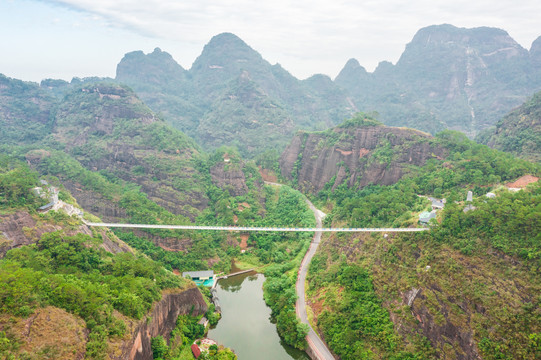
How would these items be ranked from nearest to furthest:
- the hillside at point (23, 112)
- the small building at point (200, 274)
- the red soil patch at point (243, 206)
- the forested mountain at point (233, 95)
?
the small building at point (200, 274) → the red soil patch at point (243, 206) → the hillside at point (23, 112) → the forested mountain at point (233, 95)

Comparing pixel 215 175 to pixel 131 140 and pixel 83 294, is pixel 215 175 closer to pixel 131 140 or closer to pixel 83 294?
pixel 131 140

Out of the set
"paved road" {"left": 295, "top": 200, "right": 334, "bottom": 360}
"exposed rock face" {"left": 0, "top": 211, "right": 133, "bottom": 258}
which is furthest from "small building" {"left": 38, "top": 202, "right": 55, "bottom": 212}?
"paved road" {"left": 295, "top": 200, "right": 334, "bottom": 360}

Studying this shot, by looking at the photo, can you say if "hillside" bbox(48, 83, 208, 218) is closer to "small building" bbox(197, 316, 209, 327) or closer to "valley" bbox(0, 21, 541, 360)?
"valley" bbox(0, 21, 541, 360)

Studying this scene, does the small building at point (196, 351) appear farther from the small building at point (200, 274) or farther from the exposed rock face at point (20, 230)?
the small building at point (200, 274)

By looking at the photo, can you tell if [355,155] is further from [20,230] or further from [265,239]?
[20,230]

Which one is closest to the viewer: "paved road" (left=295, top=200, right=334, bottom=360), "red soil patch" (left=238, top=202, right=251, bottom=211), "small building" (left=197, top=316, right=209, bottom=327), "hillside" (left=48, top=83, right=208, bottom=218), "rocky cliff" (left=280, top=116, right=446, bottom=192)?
"paved road" (left=295, top=200, right=334, bottom=360)

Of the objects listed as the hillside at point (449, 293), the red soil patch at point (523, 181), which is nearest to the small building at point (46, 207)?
the hillside at point (449, 293)

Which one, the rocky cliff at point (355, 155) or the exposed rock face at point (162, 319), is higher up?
the rocky cliff at point (355, 155)
